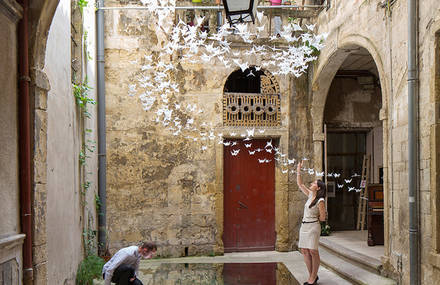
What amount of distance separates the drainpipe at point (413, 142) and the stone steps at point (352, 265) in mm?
704

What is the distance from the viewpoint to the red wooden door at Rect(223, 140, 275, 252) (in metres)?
7.74

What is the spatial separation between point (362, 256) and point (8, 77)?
5221 mm

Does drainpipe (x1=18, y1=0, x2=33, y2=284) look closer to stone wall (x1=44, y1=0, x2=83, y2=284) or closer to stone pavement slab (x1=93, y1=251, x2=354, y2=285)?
stone wall (x1=44, y1=0, x2=83, y2=284)

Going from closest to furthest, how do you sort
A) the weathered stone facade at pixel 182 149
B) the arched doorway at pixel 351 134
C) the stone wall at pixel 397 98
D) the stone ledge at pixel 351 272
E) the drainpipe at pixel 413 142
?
the stone wall at pixel 397 98 → the drainpipe at pixel 413 142 → the stone ledge at pixel 351 272 → the weathered stone facade at pixel 182 149 → the arched doorway at pixel 351 134

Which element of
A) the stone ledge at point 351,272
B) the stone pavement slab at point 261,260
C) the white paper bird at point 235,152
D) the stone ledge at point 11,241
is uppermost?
the white paper bird at point 235,152

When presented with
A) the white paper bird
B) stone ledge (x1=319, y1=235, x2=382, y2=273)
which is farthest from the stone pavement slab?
the white paper bird

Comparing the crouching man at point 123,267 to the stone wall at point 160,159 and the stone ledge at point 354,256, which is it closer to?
the stone ledge at point 354,256

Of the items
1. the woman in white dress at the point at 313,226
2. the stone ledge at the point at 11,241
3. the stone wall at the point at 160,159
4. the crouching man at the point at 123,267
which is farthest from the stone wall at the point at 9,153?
the stone wall at the point at 160,159

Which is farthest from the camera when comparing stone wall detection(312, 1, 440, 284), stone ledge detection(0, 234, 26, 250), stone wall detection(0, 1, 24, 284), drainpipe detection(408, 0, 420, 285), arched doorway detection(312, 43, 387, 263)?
arched doorway detection(312, 43, 387, 263)

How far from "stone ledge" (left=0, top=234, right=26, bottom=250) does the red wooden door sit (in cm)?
502

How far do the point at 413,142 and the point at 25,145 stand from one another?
3.93 m

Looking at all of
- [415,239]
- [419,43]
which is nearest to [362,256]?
[415,239]

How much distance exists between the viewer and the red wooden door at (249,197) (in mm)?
7742

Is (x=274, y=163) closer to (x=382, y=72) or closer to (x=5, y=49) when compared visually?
(x=382, y=72)
